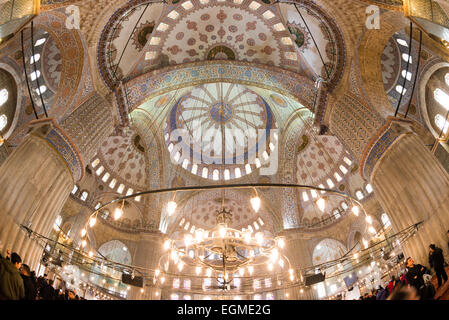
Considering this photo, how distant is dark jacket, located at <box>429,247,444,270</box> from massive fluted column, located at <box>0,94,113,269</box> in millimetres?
10980

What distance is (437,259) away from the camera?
736 centimetres

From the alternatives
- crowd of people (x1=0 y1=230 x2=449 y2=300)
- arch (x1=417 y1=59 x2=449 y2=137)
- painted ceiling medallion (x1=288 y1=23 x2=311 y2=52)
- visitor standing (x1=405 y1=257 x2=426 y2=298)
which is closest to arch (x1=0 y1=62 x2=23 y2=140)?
crowd of people (x1=0 y1=230 x2=449 y2=300)

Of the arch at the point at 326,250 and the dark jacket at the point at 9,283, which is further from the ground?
the arch at the point at 326,250

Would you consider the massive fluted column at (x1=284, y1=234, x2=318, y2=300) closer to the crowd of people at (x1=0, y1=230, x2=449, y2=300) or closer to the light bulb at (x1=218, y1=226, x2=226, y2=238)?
the crowd of people at (x1=0, y1=230, x2=449, y2=300)

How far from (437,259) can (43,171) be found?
37.4ft

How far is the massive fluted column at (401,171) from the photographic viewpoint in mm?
8430

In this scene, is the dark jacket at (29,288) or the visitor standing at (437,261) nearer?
the dark jacket at (29,288)

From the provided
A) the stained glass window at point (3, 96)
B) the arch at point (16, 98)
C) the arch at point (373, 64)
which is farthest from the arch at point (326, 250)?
the stained glass window at point (3, 96)

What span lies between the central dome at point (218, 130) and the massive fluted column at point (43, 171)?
29.0 feet

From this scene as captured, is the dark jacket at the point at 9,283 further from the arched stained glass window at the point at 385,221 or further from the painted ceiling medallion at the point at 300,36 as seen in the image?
the arched stained glass window at the point at 385,221

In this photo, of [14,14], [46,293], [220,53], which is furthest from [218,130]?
[14,14]

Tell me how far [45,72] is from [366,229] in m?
18.0
